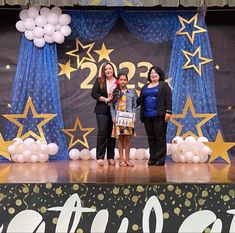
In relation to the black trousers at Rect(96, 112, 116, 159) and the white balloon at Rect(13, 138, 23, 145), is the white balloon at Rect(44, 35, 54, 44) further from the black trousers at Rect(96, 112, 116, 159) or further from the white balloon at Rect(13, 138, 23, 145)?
the black trousers at Rect(96, 112, 116, 159)

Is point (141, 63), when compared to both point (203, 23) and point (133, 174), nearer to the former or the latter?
point (203, 23)

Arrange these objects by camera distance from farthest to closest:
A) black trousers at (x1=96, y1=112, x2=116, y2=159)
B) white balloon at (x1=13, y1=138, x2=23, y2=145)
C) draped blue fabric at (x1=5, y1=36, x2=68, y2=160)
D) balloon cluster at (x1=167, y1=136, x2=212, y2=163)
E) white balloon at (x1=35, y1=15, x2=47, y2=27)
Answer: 1. draped blue fabric at (x1=5, y1=36, x2=68, y2=160)
2. white balloon at (x1=35, y1=15, x2=47, y2=27)
3. white balloon at (x1=13, y1=138, x2=23, y2=145)
4. balloon cluster at (x1=167, y1=136, x2=212, y2=163)
5. black trousers at (x1=96, y1=112, x2=116, y2=159)

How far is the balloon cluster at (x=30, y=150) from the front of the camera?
7176 millimetres

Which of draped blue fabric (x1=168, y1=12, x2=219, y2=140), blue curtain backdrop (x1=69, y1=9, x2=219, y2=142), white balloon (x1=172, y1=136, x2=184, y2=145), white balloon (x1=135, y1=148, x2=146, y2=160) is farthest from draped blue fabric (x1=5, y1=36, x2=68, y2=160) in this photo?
draped blue fabric (x1=168, y1=12, x2=219, y2=140)

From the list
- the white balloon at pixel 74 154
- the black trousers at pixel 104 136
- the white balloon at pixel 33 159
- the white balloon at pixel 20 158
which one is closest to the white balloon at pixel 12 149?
the white balloon at pixel 20 158

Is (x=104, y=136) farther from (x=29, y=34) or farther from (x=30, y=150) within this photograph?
(x=29, y=34)

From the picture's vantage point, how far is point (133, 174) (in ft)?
17.4

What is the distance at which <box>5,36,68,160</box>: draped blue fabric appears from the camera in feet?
25.0

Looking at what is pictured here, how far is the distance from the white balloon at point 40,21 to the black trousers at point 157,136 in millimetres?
2447

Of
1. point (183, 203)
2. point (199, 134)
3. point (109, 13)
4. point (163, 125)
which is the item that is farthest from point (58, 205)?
point (109, 13)

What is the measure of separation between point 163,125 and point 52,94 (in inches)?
87.2

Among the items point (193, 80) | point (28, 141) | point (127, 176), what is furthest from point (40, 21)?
point (127, 176)

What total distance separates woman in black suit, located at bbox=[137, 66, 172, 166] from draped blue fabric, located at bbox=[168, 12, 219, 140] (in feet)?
4.39

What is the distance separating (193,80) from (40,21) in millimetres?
2656
